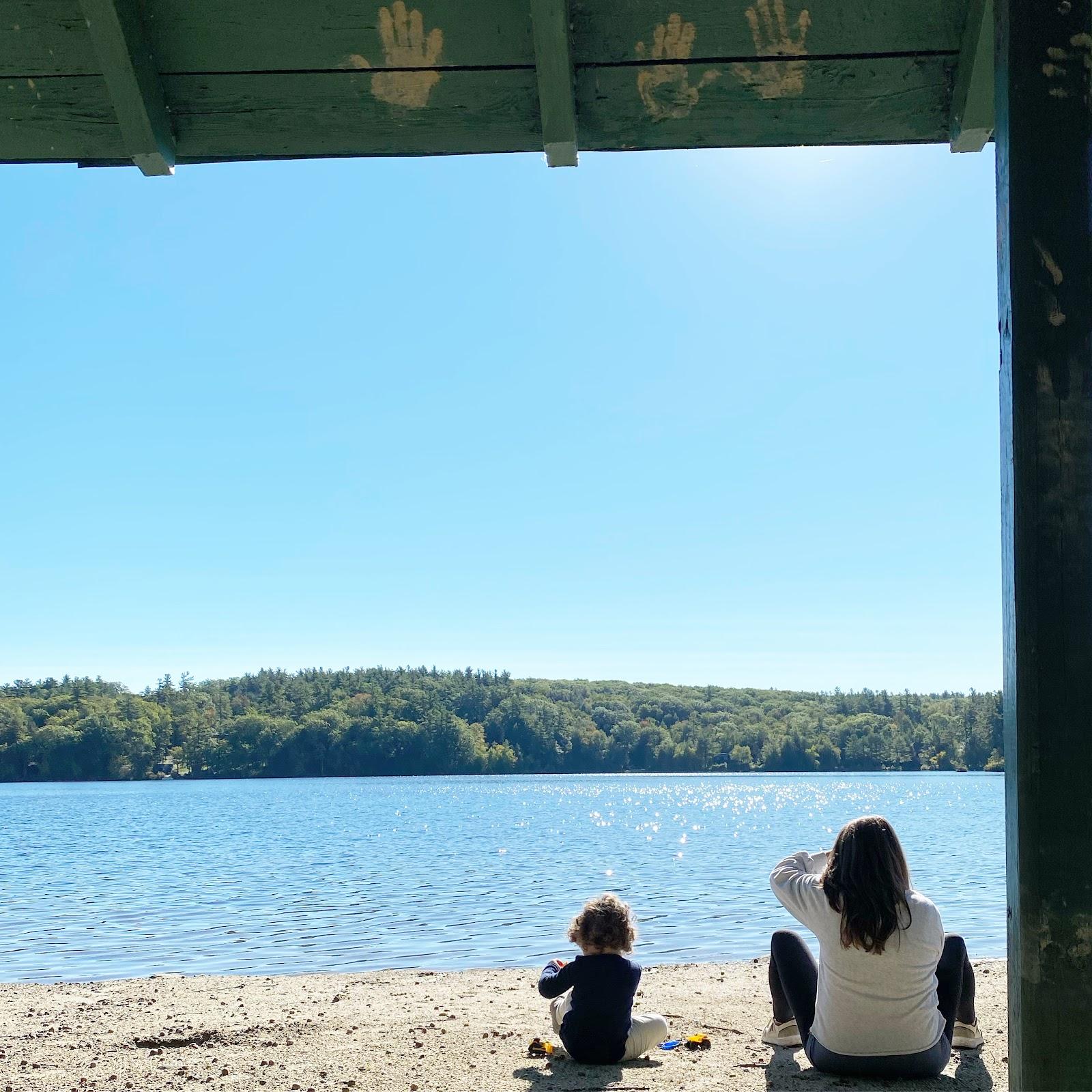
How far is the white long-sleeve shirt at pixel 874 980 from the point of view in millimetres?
4031

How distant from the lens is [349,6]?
3.39 m

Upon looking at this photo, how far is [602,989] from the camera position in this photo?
479cm

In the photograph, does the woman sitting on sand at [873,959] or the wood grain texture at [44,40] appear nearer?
the wood grain texture at [44,40]

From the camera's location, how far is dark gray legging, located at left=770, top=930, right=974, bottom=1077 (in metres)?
4.18

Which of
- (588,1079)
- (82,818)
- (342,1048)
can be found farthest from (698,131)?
(82,818)

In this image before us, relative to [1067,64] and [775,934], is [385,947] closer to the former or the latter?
[775,934]

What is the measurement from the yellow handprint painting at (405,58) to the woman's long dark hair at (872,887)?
289 cm

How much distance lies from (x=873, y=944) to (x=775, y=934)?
31.5 inches

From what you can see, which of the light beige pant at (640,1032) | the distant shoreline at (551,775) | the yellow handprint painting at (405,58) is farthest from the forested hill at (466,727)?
the yellow handprint painting at (405,58)

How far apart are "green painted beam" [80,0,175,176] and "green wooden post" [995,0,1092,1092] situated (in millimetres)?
2435

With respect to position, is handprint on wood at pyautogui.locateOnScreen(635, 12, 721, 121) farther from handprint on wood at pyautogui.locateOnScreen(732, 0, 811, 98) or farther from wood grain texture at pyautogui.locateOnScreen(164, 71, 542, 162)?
wood grain texture at pyautogui.locateOnScreen(164, 71, 542, 162)

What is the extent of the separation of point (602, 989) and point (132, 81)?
3876 mm

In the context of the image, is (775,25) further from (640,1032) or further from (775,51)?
(640,1032)

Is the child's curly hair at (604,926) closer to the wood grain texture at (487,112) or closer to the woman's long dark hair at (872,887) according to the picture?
the woman's long dark hair at (872,887)
